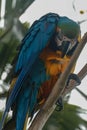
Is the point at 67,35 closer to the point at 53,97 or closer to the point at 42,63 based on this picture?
the point at 42,63

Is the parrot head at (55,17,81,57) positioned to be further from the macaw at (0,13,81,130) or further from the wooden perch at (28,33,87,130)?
the wooden perch at (28,33,87,130)

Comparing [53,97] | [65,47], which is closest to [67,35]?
[65,47]

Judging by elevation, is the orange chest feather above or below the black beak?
below

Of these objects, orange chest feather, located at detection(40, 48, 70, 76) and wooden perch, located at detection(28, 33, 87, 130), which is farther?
orange chest feather, located at detection(40, 48, 70, 76)

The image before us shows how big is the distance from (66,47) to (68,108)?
696mm

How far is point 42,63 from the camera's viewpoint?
1.65m

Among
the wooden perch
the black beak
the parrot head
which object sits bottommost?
the wooden perch

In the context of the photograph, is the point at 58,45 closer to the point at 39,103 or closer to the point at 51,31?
the point at 51,31

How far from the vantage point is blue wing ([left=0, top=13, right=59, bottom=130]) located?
1.57m

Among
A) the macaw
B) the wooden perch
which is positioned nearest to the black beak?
the macaw

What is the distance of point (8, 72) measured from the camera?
2.20 metres

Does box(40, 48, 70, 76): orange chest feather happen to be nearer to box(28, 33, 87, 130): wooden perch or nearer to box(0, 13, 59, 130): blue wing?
box(0, 13, 59, 130): blue wing

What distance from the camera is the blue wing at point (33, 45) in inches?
61.9

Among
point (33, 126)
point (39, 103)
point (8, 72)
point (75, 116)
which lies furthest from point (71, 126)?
point (33, 126)
